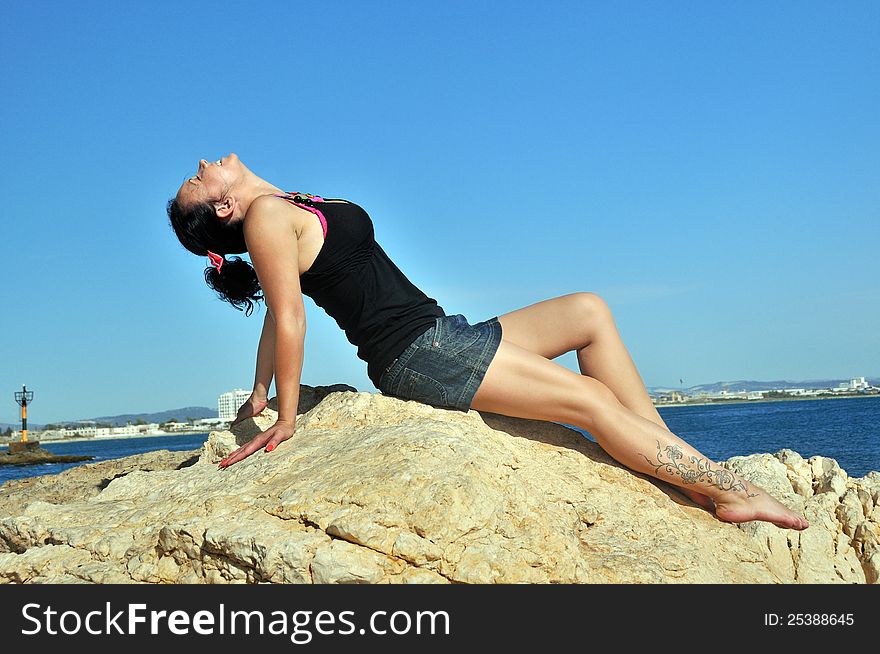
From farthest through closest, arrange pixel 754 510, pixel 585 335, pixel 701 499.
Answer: pixel 585 335 → pixel 701 499 → pixel 754 510

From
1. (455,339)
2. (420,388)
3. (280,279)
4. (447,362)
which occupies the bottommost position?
(420,388)

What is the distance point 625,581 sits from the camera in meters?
3.14

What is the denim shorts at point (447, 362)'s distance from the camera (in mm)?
4094

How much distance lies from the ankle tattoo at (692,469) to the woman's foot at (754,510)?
0.16 feet

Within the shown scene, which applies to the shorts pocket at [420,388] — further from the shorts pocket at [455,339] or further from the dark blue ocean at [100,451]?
the dark blue ocean at [100,451]

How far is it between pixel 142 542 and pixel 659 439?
2541 millimetres

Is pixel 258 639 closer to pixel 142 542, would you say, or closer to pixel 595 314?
pixel 142 542

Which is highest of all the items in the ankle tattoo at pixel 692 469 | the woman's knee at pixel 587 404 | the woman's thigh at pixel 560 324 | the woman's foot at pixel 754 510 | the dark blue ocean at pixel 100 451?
the dark blue ocean at pixel 100 451

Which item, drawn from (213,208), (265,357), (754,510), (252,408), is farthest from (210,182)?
(754,510)

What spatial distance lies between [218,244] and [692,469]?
110 inches

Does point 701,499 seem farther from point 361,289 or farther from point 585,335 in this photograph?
point 361,289

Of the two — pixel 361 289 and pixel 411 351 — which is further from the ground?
pixel 361 289

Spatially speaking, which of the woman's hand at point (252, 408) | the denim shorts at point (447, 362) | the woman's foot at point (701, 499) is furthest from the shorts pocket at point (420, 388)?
the woman's foot at point (701, 499)

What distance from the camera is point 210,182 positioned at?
13.6ft
